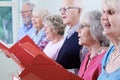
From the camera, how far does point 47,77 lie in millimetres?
1362

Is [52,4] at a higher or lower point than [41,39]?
higher

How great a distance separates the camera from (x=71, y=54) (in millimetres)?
2113

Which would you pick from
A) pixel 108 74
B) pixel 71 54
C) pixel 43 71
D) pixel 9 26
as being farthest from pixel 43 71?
pixel 9 26

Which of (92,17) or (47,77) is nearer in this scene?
(47,77)

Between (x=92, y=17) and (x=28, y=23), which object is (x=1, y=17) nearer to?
(x=28, y=23)

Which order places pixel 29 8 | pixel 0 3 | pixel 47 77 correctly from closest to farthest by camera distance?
pixel 47 77, pixel 29 8, pixel 0 3

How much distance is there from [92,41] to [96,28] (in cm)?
11

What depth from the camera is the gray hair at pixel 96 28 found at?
5.84ft

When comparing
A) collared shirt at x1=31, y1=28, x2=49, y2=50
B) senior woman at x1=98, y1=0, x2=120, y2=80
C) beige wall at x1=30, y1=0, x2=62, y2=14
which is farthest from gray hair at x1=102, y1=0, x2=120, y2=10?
beige wall at x1=30, y1=0, x2=62, y2=14

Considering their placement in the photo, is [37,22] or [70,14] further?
[37,22]

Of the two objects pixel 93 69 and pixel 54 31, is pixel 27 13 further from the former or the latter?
pixel 93 69

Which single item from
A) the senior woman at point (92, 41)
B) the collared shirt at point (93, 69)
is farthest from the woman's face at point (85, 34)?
the collared shirt at point (93, 69)

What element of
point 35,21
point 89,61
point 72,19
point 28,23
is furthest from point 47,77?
point 28,23

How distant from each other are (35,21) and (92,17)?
4.01ft
